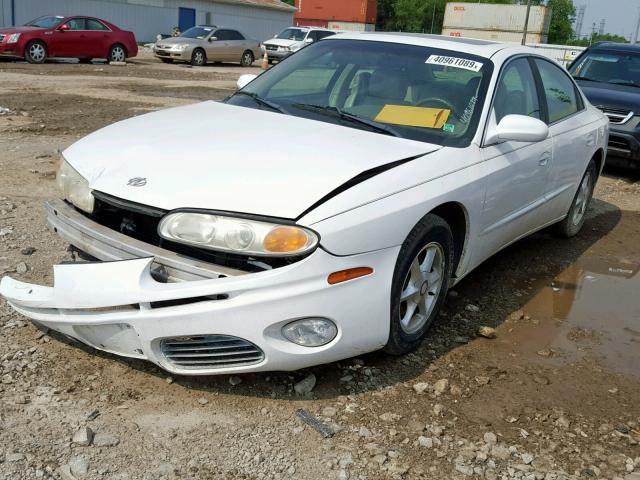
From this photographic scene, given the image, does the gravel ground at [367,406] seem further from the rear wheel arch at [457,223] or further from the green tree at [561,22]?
the green tree at [561,22]

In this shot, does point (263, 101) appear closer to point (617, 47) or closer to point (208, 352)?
point (208, 352)

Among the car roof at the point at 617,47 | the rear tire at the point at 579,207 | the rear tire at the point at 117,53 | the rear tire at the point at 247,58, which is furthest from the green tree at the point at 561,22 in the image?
the rear tire at the point at 579,207

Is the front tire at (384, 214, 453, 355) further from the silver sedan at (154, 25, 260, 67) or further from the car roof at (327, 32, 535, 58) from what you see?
the silver sedan at (154, 25, 260, 67)

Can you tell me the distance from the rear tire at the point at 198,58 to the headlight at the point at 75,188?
21.5m

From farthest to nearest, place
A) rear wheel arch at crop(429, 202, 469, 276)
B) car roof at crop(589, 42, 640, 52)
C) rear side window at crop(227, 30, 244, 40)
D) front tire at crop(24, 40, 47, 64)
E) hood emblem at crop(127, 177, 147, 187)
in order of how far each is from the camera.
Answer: rear side window at crop(227, 30, 244, 40)
front tire at crop(24, 40, 47, 64)
car roof at crop(589, 42, 640, 52)
rear wheel arch at crop(429, 202, 469, 276)
hood emblem at crop(127, 177, 147, 187)

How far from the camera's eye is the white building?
2862 centimetres

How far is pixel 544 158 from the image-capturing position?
4.67 meters

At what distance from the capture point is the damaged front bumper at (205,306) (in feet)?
9.30

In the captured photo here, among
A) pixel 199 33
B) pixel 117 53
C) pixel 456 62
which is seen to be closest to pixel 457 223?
pixel 456 62

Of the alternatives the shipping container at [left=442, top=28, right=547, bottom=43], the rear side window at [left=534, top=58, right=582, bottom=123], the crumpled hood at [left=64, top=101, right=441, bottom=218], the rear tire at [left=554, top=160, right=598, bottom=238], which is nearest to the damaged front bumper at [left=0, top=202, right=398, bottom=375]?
the crumpled hood at [left=64, top=101, right=441, bottom=218]

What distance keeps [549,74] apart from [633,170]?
17.2 ft

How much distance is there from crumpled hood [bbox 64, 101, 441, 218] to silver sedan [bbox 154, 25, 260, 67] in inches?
825

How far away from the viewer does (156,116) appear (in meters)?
4.08

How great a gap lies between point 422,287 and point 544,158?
1642 millimetres
